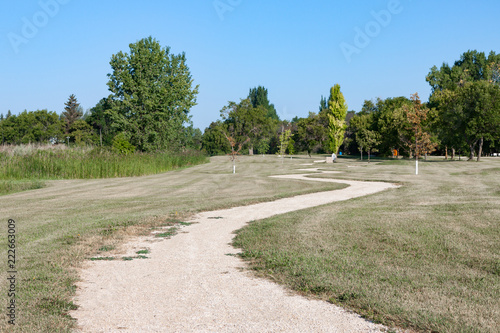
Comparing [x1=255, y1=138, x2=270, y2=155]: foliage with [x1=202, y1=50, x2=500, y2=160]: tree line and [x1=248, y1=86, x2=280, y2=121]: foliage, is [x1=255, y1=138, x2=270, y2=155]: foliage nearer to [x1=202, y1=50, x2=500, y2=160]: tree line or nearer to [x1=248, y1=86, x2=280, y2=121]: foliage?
[x1=202, y1=50, x2=500, y2=160]: tree line

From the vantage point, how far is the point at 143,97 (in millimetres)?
40625

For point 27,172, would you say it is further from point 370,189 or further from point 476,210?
point 476,210

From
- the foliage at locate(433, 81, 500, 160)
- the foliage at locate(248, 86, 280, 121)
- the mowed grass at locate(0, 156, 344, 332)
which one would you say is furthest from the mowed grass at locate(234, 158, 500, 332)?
the foliage at locate(248, 86, 280, 121)

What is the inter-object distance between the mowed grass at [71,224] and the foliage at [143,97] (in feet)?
78.2

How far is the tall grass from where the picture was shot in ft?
70.4

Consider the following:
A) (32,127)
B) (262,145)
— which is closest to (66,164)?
(262,145)

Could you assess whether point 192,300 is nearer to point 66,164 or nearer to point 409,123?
point 66,164

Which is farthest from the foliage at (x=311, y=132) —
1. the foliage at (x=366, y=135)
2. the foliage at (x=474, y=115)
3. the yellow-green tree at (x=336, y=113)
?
the foliage at (x=474, y=115)

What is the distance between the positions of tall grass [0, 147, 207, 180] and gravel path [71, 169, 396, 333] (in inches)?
683

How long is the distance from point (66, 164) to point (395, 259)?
20982 millimetres

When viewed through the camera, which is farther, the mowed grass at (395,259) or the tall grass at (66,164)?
the tall grass at (66,164)

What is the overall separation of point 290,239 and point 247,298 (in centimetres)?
302

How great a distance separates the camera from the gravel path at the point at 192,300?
155 inches

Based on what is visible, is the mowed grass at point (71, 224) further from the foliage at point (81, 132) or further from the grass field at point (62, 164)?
the foliage at point (81, 132)
